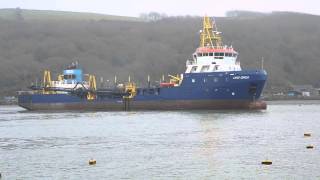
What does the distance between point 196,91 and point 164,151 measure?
145 feet

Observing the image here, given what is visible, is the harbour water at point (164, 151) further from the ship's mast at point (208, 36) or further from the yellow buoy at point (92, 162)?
the ship's mast at point (208, 36)

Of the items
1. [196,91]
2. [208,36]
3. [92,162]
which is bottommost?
[92,162]

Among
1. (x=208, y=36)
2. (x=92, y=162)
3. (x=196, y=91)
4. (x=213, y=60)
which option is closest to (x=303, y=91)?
(x=208, y=36)

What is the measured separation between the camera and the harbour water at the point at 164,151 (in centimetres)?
3288

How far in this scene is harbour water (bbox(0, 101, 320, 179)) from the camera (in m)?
32.9

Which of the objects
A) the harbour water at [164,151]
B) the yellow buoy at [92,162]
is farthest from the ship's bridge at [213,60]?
the yellow buoy at [92,162]

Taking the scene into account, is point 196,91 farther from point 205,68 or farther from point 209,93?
point 205,68

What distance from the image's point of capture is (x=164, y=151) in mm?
40656

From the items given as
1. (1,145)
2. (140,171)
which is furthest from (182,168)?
(1,145)

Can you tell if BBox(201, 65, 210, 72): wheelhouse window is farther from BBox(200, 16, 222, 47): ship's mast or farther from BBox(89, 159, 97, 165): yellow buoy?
BBox(89, 159, 97, 165): yellow buoy

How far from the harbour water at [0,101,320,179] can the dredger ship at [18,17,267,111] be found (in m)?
19.4

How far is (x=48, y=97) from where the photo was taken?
10362 centimetres

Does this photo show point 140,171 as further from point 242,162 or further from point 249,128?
point 249,128

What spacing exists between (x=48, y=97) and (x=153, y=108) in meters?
21.4
